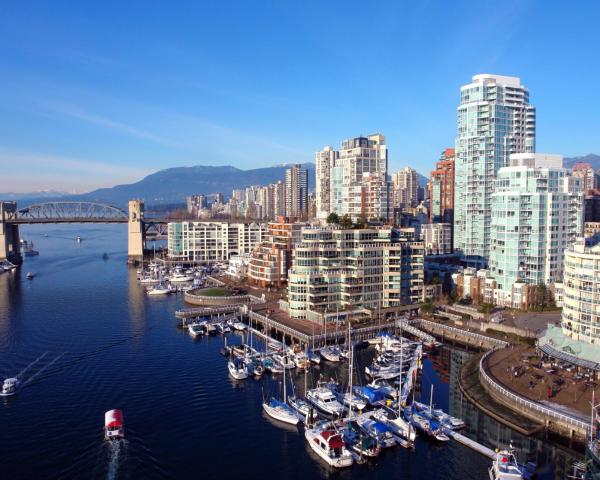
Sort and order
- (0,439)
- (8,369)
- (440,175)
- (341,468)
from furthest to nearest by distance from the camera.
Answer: (440,175)
(8,369)
(0,439)
(341,468)

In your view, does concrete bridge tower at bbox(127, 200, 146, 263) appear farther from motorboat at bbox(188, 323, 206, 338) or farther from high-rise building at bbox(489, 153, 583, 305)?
high-rise building at bbox(489, 153, 583, 305)

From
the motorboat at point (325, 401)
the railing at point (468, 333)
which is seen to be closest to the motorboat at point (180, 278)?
the railing at point (468, 333)

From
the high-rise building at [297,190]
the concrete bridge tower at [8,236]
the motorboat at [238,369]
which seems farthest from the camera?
the high-rise building at [297,190]

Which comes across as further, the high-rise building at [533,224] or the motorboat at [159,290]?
the motorboat at [159,290]

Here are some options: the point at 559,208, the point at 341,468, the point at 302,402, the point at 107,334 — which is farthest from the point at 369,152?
the point at 341,468

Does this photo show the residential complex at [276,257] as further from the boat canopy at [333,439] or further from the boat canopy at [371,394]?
the boat canopy at [333,439]

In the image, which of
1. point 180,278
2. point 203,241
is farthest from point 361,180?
point 180,278

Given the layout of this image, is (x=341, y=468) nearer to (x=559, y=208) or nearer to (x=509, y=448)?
(x=509, y=448)

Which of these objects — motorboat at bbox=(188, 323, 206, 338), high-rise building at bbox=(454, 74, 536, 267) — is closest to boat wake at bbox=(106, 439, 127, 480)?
motorboat at bbox=(188, 323, 206, 338)
